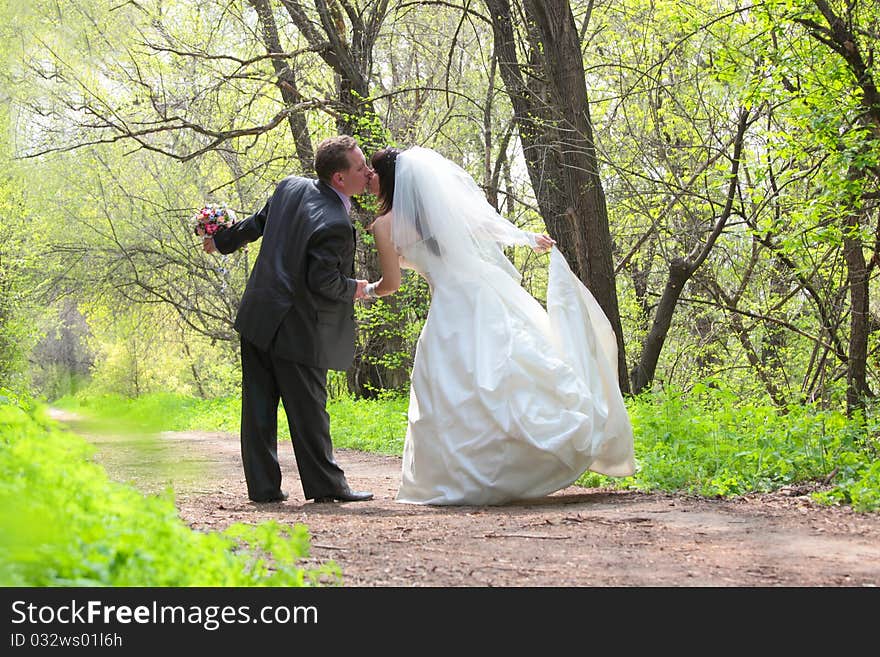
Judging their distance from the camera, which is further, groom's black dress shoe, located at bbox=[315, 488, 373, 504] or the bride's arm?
the bride's arm

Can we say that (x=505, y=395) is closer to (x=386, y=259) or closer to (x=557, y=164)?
(x=386, y=259)

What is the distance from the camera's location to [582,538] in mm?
4656

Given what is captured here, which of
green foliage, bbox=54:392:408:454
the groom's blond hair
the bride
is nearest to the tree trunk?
green foliage, bbox=54:392:408:454

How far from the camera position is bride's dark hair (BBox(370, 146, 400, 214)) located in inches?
269

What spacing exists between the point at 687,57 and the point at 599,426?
804 cm

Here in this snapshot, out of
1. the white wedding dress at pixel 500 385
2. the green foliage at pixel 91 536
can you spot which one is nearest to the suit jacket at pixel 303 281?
the white wedding dress at pixel 500 385

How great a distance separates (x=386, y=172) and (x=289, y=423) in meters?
1.88

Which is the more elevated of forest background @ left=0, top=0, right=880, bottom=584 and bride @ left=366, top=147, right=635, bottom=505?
forest background @ left=0, top=0, right=880, bottom=584

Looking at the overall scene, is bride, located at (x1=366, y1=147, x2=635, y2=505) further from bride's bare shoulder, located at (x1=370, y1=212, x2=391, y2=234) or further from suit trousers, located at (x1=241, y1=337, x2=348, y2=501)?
suit trousers, located at (x1=241, y1=337, x2=348, y2=501)

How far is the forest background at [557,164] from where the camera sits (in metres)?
9.02

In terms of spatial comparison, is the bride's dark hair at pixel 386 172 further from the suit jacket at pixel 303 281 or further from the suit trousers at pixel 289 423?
the suit trousers at pixel 289 423

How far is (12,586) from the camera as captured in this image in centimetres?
220

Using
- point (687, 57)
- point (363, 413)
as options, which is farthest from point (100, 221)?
point (687, 57)
